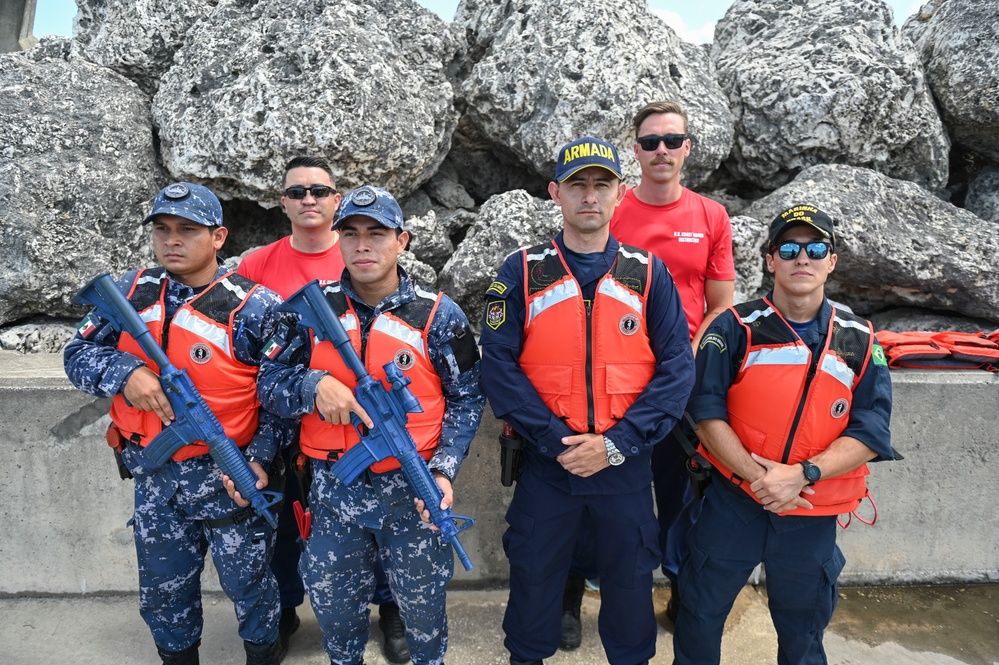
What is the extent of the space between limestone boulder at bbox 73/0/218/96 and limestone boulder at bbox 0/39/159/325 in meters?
0.29

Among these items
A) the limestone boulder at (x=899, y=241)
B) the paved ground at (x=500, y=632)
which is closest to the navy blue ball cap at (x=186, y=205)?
the paved ground at (x=500, y=632)

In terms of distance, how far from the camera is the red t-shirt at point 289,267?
311 centimetres

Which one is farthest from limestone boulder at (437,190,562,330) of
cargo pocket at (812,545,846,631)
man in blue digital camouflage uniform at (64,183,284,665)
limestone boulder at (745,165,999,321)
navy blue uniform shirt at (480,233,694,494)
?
cargo pocket at (812,545,846,631)

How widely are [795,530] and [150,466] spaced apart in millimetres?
2602

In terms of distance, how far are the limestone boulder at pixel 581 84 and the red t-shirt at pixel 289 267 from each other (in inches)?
101

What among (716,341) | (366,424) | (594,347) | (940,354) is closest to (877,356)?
(716,341)

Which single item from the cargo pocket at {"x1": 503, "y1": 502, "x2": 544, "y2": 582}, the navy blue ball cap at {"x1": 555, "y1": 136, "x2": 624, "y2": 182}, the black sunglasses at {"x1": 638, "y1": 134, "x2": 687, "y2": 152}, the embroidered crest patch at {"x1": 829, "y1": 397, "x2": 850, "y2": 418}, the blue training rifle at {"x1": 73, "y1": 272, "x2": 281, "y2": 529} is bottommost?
the cargo pocket at {"x1": 503, "y1": 502, "x2": 544, "y2": 582}

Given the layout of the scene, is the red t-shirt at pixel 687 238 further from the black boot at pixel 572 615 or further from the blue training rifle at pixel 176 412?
the blue training rifle at pixel 176 412

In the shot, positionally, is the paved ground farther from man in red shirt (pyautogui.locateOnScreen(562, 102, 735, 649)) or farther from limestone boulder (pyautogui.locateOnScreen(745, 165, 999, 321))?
limestone boulder (pyautogui.locateOnScreen(745, 165, 999, 321))

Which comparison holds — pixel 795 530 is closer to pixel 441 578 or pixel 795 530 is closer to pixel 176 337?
pixel 441 578

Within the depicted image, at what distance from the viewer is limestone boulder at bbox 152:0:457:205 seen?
182 inches

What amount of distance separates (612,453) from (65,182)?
15.2 feet

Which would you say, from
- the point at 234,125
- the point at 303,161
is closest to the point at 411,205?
the point at 234,125

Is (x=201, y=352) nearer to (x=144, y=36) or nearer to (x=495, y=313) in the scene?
(x=495, y=313)
